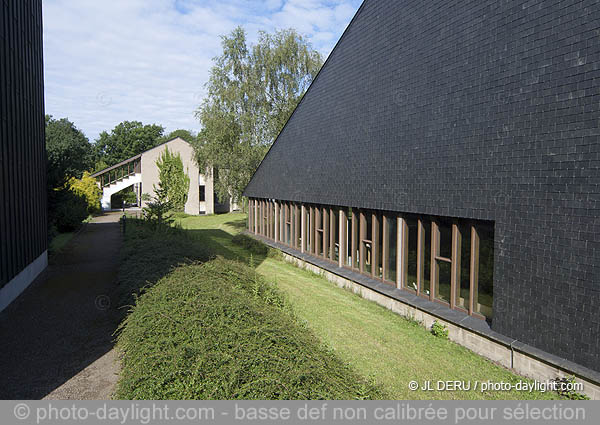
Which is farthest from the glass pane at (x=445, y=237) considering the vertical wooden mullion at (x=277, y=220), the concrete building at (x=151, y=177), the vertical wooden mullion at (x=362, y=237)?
the concrete building at (x=151, y=177)

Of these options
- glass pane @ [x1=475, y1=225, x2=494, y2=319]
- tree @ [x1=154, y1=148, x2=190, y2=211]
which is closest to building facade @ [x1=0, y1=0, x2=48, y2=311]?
glass pane @ [x1=475, y1=225, x2=494, y2=319]

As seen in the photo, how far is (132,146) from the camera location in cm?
8200

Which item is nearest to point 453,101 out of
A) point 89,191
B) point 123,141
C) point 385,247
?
point 385,247

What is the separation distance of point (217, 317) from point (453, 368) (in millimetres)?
4800

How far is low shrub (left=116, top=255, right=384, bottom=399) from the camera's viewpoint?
4938mm

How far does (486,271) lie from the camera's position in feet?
29.1

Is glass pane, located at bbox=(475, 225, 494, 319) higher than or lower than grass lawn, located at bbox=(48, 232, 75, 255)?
higher

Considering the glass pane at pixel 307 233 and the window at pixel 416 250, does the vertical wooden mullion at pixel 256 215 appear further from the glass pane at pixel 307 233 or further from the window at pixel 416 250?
the window at pixel 416 250

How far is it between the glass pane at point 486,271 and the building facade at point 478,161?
0.03 m

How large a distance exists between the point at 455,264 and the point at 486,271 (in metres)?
0.77

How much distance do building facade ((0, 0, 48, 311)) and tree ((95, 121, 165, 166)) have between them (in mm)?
69550

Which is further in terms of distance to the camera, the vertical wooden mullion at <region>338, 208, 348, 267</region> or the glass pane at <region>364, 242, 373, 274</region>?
the vertical wooden mullion at <region>338, 208, 348, 267</region>

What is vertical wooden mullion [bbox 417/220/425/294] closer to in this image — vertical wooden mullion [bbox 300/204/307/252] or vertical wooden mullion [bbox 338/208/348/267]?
vertical wooden mullion [bbox 338/208/348/267]

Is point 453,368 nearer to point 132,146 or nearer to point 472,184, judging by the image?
point 472,184
